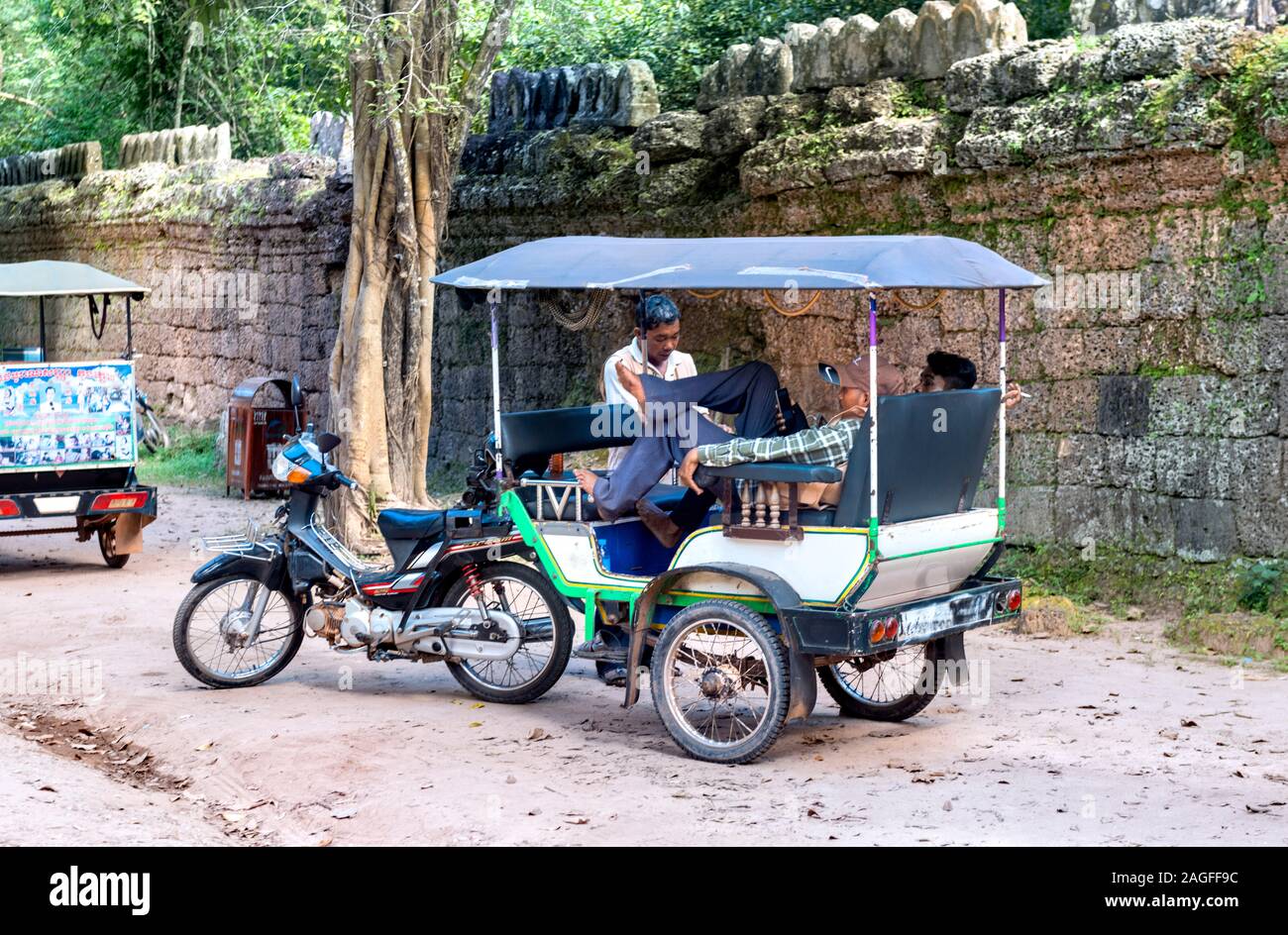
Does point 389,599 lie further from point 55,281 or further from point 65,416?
point 55,281

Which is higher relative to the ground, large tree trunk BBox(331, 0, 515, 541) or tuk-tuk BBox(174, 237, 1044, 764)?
large tree trunk BBox(331, 0, 515, 541)

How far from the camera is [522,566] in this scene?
7.38 m

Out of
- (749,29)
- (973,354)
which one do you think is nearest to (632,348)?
(973,354)

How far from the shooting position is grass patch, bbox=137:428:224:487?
1605 centimetres

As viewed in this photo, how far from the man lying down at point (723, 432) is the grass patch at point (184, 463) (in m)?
9.59

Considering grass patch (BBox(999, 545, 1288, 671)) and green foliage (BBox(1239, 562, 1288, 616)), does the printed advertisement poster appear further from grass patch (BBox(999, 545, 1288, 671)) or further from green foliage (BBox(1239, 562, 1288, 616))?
green foliage (BBox(1239, 562, 1288, 616))

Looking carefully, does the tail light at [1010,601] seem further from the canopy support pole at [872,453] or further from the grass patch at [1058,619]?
the grass patch at [1058,619]

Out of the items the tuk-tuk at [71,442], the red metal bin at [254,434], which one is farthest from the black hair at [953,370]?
the red metal bin at [254,434]

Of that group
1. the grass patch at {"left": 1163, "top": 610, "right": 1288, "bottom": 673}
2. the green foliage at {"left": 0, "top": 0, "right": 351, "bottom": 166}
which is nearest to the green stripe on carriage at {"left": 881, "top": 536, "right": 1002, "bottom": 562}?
the grass patch at {"left": 1163, "top": 610, "right": 1288, "bottom": 673}

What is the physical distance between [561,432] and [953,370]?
1943 millimetres

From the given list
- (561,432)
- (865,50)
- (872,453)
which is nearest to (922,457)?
(872,453)

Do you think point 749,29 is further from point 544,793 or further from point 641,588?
point 544,793

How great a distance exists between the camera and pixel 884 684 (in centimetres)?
736

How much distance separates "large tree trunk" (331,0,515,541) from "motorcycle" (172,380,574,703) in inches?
129
